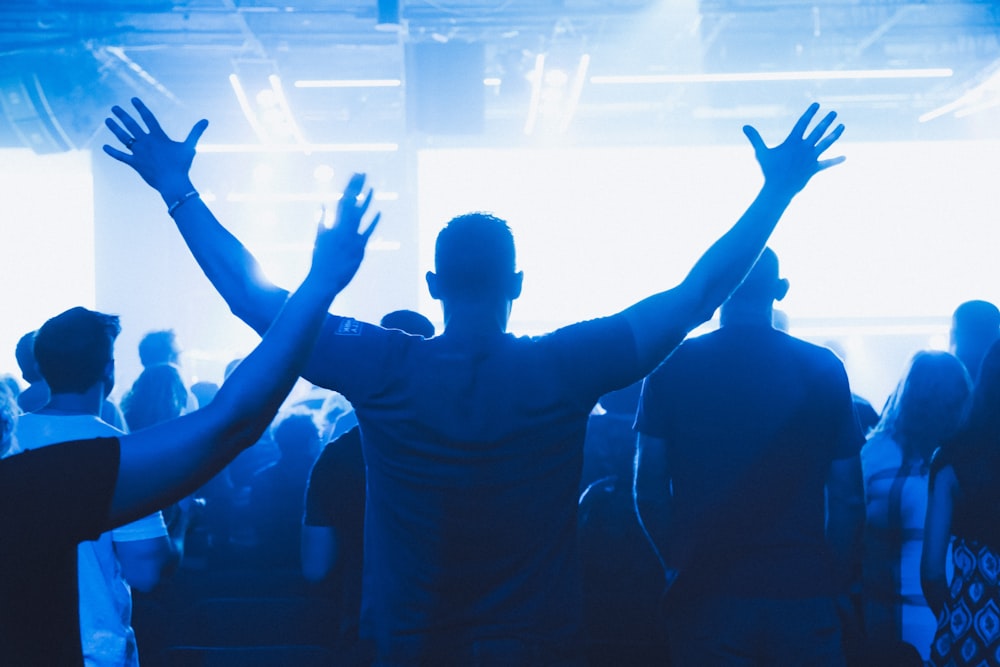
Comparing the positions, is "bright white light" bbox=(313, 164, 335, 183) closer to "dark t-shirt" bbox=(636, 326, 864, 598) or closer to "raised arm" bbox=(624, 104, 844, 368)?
"dark t-shirt" bbox=(636, 326, 864, 598)

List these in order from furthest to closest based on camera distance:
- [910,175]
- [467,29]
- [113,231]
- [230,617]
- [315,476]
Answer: [113,231]
[910,175]
[467,29]
[230,617]
[315,476]

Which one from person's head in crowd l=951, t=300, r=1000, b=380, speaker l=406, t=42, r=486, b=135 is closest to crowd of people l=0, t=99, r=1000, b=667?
person's head in crowd l=951, t=300, r=1000, b=380

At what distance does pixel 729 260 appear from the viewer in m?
1.52

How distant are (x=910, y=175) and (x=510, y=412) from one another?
27.9 feet

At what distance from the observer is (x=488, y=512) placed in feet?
4.80

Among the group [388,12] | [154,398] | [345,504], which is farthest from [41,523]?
[388,12]

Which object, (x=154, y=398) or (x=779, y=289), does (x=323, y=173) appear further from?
(x=779, y=289)

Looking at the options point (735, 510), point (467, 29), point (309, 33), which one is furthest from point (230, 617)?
point (309, 33)

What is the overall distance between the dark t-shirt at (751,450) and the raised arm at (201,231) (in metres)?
1.09

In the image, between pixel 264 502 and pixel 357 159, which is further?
pixel 357 159

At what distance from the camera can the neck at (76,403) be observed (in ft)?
6.84

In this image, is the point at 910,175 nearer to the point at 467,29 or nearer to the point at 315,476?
the point at 467,29

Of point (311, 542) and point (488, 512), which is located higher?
point (488, 512)

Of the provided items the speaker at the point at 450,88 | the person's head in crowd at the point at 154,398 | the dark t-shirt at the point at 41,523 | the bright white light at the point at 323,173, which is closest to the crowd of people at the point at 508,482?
the dark t-shirt at the point at 41,523
